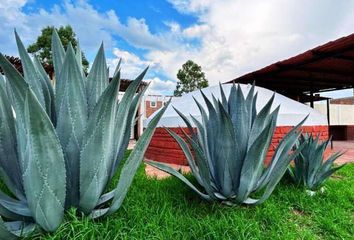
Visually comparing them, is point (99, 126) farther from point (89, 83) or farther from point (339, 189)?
point (339, 189)

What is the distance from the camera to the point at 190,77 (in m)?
30.3

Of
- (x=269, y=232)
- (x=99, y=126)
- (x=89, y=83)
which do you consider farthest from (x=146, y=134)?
(x=269, y=232)

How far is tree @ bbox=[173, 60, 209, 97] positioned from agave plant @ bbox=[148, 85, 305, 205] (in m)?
27.6

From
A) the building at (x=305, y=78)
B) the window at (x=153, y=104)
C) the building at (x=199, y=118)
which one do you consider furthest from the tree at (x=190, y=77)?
the building at (x=199, y=118)

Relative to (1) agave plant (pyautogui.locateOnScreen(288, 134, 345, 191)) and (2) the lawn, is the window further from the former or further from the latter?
(1) agave plant (pyautogui.locateOnScreen(288, 134, 345, 191))

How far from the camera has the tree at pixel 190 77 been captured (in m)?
30.0

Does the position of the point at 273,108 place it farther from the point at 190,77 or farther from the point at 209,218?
the point at 190,77

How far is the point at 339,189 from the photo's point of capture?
353cm

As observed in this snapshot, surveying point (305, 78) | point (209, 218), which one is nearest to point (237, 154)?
point (209, 218)

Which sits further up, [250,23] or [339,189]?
[250,23]

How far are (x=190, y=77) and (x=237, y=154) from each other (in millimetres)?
28223

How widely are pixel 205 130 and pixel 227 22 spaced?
4252mm

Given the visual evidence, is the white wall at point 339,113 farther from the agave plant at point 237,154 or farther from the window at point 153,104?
the agave plant at point 237,154

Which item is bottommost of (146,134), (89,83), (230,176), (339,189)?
(339,189)
